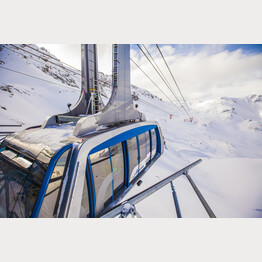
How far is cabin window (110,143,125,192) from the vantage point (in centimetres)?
228

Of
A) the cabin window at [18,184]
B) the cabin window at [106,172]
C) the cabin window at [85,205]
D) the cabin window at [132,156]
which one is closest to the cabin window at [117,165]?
the cabin window at [106,172]

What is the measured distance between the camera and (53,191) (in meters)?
1.41

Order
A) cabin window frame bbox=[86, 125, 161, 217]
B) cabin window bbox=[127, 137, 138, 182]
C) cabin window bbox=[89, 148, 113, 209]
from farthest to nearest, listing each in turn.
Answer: cabin window bbox=[127, 137, 138, 182] < cabin window bbox=[89, 148, 113, 209] < cabin window frame bbox=[86, 125, 161, 217]

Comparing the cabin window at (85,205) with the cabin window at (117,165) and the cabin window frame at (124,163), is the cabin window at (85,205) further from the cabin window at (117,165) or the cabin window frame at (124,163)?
the cabin window at (117,165)

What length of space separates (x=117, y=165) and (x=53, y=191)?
1236 millimetres

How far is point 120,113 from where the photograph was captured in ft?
11.7

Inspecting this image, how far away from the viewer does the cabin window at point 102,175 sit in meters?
1.83

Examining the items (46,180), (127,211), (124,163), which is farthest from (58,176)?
(124,163)

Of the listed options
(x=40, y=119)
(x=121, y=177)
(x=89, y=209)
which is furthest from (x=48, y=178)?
(x=40, y=119)

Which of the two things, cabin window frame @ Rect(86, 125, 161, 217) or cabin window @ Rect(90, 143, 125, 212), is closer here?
cabin window frame @ Rect(86, 125, 161, 217)

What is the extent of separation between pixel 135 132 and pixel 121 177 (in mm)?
1210

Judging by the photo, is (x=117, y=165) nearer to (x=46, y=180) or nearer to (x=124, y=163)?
(x=124, y=163)

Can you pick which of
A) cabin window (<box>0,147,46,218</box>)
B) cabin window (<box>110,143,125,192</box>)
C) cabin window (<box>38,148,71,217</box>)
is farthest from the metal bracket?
cabin window (<box>0,147,46,218</box>)

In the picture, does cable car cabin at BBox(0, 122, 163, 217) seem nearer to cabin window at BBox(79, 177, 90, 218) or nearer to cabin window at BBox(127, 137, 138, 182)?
cabin window at BBox(79, 177, 90, 218)
